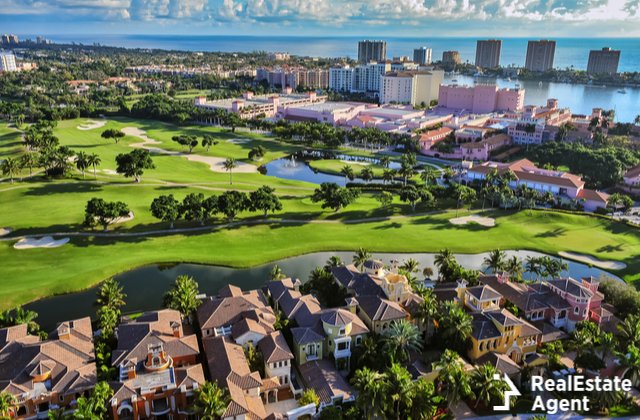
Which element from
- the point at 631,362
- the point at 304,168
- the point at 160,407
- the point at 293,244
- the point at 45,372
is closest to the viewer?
the point at 160,407

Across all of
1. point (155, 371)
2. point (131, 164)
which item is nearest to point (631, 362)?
point (155, 371)

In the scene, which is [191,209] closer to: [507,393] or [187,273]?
[187,273]

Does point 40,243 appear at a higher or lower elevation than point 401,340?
lower

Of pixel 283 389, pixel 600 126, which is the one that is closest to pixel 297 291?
pixel 283 389

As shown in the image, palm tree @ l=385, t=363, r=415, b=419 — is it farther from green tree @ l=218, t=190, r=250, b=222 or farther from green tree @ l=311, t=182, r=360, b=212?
green tree @ l=311, t=182, r=360, b=212

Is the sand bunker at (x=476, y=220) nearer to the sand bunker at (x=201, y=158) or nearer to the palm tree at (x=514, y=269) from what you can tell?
the palm tree at (x=514, y=269)

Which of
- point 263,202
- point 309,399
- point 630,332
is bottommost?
point 309,399
